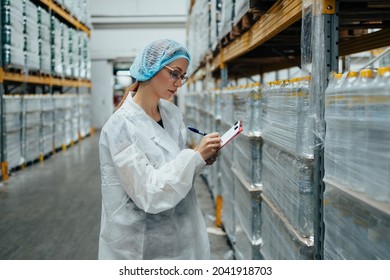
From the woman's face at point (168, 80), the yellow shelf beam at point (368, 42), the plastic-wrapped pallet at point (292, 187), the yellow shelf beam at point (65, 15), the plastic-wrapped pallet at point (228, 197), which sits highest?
the yellow shelf beam at point (65, 15)

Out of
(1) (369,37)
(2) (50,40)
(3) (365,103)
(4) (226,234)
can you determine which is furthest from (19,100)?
(3) (365,103)

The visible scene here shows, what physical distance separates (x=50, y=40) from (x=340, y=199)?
9407 mm

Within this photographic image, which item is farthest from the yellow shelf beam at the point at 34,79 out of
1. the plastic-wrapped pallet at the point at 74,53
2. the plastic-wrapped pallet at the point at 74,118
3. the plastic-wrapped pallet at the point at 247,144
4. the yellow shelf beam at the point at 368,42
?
the yellow shelf beam at the point at 368,42

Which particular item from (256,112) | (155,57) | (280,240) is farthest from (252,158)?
(155,57)

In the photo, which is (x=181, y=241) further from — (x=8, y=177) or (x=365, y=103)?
(x=8, y=177)

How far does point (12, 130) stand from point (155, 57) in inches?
248

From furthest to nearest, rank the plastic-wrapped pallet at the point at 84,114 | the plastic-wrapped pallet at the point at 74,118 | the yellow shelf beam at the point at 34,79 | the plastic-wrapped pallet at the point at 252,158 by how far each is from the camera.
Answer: the plastic-wrapped pallet at the point at 84,114, the plastic-wrapped pallet at the point at 74,118, the yellow shelf beam at the point at 34,79, the plastic-wrapped pallet at the point at 252,158

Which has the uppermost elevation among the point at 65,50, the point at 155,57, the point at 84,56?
the point at 84,56

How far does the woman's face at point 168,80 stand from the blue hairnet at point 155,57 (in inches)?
0.9

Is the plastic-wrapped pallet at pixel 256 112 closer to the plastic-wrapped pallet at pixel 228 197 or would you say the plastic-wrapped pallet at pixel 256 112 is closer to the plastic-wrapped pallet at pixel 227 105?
the plastic-wrapped pallet at pixel 227 105

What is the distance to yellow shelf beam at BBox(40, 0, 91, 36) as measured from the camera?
31.2ft

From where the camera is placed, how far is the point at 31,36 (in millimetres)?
8266

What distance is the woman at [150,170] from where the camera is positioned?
1.81m

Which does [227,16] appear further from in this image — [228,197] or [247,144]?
[228,197]
